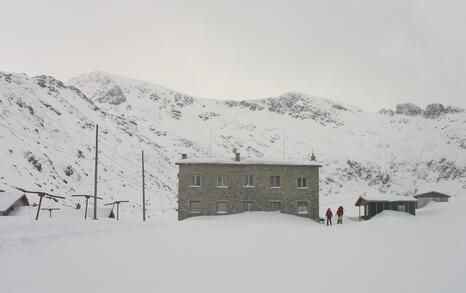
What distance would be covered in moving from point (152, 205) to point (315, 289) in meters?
61.6

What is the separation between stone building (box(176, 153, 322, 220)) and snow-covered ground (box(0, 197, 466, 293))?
63.8ft

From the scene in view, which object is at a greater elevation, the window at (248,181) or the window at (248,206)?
the window at (248,181)

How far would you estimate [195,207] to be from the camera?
50.3 metres

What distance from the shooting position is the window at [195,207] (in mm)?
50125

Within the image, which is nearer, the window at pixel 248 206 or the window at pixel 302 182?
the window at pixel 248 206

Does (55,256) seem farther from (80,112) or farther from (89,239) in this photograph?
(80,112)

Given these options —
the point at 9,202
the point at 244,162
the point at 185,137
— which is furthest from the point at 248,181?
the point at 185,137

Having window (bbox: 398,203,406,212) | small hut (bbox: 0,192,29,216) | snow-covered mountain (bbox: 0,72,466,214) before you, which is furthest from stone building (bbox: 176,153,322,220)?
snow-covered mountain (bbox: 0,72,466,214)

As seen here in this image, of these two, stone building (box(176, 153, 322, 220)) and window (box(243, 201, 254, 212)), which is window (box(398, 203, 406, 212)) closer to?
stone building (box(176, 153, 322, 220))

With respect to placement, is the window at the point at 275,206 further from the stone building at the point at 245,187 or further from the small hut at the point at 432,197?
the small hut at the point at 432,197

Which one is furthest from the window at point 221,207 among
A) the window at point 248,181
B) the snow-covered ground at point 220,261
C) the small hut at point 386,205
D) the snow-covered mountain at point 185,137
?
the snow-covered mountain at point 185,137

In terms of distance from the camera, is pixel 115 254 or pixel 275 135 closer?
pixel 115 254

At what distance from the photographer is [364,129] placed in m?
147

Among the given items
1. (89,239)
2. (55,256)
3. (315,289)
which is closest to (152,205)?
(89,239)
